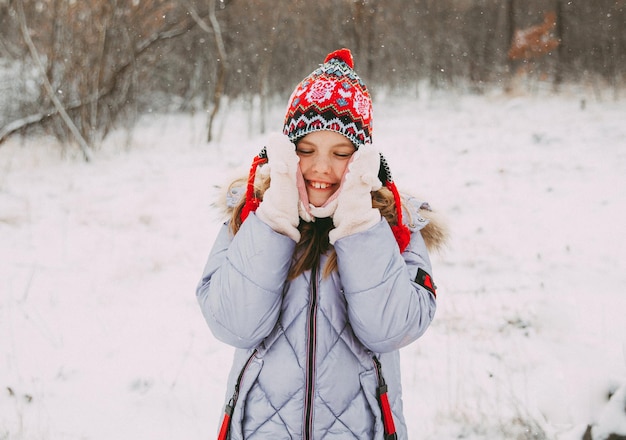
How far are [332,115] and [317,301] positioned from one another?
2.09 feet

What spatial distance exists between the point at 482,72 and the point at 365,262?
14.5 meters

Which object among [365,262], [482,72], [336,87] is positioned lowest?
[365,262]

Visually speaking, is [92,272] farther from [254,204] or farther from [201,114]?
[201,114]

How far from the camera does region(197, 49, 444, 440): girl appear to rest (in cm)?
128

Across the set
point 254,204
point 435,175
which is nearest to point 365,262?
point 254,204

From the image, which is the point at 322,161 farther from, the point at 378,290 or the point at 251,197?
the point at 378,290

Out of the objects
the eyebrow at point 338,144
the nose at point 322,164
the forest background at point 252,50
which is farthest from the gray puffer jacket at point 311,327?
the forest background at point 252,50

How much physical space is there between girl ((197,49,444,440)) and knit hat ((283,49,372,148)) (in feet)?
0.27

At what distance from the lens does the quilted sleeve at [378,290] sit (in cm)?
127

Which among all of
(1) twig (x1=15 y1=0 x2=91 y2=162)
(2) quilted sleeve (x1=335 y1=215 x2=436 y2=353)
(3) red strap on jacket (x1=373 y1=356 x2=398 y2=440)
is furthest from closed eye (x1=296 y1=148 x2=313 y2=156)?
(1) twig (x1=15 y1=0 x2=91 y2=162)

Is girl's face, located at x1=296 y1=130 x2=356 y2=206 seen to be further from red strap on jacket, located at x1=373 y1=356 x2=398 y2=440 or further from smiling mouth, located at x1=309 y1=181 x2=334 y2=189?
red strap on jacket, located at x1=373 y1=356 x2=398 y2=440

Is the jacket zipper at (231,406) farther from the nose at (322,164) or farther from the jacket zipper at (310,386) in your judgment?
the nose at (322,164)

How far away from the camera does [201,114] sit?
44.3 ft

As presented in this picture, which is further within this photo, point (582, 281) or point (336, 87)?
point (582, 281)
